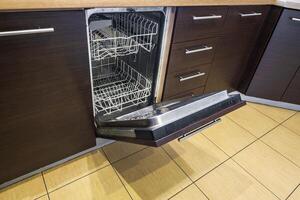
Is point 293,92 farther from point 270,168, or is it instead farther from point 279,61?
point 270,168

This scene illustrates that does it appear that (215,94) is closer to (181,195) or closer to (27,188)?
(181,195)

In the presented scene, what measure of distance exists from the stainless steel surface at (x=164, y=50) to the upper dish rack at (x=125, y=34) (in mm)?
63

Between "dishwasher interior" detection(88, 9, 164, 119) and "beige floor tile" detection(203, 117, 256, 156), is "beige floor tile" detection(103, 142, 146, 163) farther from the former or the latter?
"beige floor tile" detection(203, 117, 256, 156)

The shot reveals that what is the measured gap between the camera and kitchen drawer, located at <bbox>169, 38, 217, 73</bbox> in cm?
116

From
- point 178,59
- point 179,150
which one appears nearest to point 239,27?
point 178,59

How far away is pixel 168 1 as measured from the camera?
903 mm

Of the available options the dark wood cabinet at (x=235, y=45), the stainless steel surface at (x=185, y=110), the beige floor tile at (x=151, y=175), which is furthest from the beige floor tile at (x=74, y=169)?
the dark wood cabinet at (x=235, y=45)

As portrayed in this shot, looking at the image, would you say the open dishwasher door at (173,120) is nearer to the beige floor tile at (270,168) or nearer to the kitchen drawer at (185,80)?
the kitchen drawer at (185,80)

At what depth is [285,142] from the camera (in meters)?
1.50

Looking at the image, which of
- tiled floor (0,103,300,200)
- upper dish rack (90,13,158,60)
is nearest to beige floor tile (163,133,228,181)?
tiled floor (0,103,300,200)

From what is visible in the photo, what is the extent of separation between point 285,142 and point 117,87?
1264 millimetres

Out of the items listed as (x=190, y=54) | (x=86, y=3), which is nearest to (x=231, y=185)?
(x=190, y=54)

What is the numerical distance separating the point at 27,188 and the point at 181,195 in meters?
0.77

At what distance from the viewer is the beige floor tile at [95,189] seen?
3.34 feet
